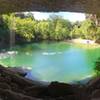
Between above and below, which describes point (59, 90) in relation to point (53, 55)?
above

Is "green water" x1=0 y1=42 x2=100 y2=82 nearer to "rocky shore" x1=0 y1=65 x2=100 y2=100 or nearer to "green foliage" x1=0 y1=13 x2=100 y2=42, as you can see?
"green foliage" x1=0 y1=13 x2=100 y2=42

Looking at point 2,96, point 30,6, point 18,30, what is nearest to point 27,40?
point 18,30

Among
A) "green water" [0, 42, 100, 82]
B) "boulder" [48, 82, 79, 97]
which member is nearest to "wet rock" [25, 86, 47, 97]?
"boulder" [48, 82, 79, 97]

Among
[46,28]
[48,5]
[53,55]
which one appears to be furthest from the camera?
[46,28]

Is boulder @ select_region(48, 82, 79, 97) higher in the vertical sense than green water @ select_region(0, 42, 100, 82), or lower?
higher

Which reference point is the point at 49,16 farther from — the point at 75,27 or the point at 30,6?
the point at 30,6

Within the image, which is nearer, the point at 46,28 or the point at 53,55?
the point at 53,55

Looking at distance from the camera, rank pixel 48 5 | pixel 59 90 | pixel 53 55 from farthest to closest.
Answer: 1. pixel 53 55
2. pixel 48 5
3. pixel 59 90

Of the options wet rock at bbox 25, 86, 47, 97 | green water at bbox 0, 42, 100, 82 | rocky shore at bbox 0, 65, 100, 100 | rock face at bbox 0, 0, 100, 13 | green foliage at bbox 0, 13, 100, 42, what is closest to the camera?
rocky shore at bbox 0, 65, 100, 100

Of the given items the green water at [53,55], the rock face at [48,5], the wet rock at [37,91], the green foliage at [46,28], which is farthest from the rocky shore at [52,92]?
the green foliage at [46,28]

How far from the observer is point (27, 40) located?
1961 cm

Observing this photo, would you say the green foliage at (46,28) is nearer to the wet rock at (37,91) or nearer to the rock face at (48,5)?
the rock face at (48,5)

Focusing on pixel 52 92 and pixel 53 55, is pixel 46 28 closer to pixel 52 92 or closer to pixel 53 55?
pixel 53 55

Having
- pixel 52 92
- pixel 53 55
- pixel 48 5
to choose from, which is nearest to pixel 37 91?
pixel 52 92
